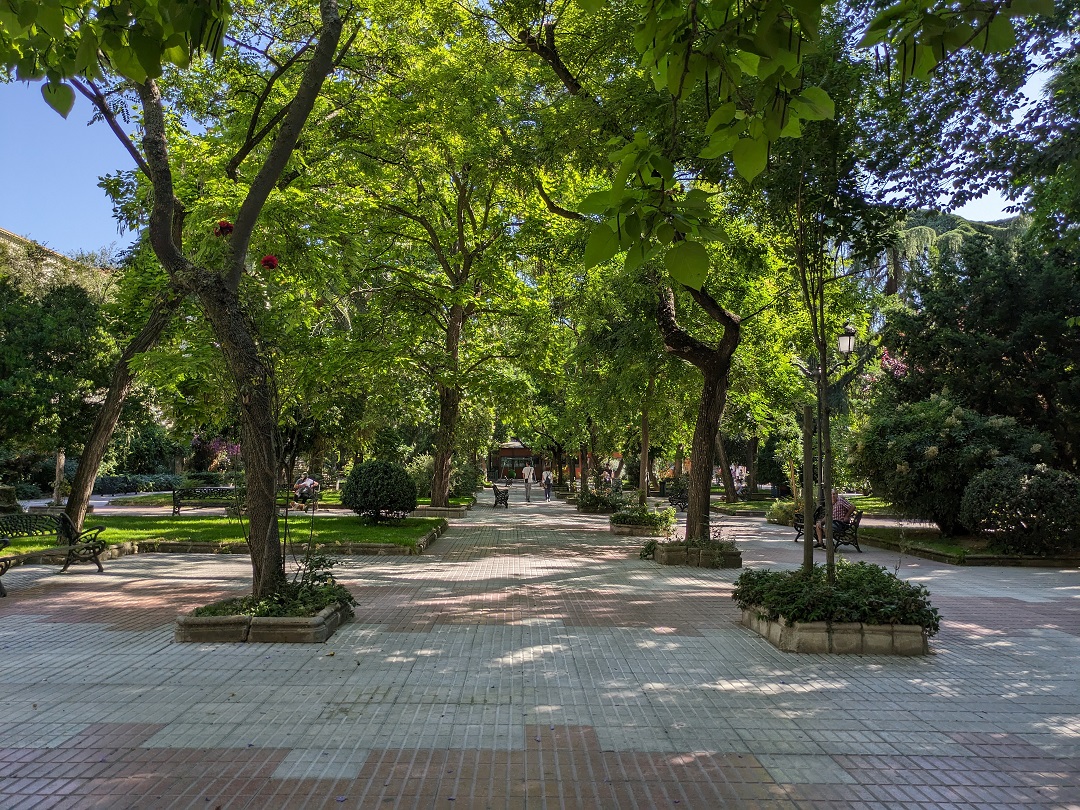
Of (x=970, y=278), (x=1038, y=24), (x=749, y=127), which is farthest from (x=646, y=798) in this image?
(x=970, y=278)

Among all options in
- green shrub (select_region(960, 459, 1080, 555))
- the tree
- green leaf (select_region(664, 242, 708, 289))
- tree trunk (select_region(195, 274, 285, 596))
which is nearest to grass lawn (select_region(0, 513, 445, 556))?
→ tree trunk (select_region(195, 274, 285, 596))

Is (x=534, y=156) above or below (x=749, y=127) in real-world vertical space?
above

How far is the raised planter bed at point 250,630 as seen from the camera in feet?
22.5

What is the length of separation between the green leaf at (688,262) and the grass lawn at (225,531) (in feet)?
36.6

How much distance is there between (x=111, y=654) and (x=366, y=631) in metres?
2.26

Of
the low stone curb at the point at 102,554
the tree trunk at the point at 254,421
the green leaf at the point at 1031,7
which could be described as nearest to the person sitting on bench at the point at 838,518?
the tree trunk at the point at 254,421

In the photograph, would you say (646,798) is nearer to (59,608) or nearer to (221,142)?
(59,608)

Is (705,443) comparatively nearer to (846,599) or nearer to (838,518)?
(838,518)

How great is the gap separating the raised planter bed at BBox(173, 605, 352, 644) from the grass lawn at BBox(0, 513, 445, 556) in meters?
5.58

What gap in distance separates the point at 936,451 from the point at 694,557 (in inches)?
273

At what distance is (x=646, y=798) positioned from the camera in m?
3.70

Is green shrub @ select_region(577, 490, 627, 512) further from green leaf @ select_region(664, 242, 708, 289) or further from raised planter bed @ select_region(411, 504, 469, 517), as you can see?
green leaf @ select_region(664, 242, 708, 289)

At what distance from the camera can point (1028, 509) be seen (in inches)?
529

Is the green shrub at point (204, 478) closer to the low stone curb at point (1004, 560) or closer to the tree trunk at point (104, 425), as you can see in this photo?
the tree trunk at point (104, 425)
